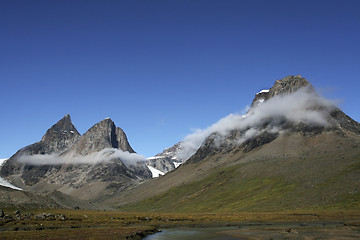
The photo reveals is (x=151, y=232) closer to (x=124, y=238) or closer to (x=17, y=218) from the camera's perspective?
(x=124, y=238)

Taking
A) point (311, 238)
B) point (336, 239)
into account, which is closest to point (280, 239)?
point (311, 238)

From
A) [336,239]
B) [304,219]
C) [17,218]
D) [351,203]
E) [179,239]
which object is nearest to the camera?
[336,239]

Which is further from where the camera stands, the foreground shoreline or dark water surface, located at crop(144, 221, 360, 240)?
the foreground shoreline

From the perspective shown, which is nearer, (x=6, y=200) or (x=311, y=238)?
(x=311, y=238)

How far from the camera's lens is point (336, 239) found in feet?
229

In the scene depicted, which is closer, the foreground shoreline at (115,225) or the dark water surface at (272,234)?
the dark water surface at (272,234)

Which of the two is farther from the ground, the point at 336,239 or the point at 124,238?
the point at 124,238

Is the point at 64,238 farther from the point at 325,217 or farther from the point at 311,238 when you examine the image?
the point at 325,217

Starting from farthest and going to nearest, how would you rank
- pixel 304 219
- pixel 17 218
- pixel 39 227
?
pixel 304 219, pixel 17 218, pixel 39 227

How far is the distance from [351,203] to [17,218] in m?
163

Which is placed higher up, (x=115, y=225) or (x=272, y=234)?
(x=115, y=225)

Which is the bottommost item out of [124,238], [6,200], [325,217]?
[325,217]

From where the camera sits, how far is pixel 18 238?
70.6m

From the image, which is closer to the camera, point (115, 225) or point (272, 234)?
point (272, 234)
